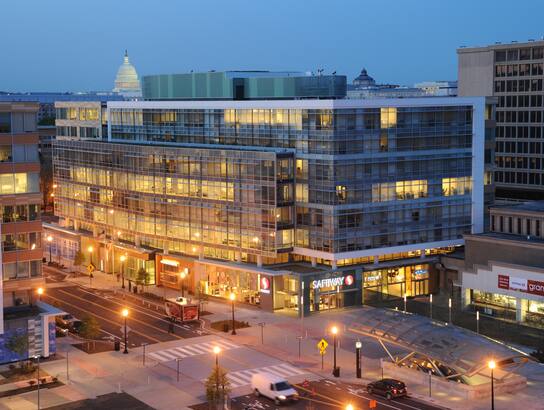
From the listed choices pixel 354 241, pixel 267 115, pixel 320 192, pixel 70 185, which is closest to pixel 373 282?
pixel 354 241

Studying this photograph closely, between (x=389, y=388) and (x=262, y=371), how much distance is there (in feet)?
39.2

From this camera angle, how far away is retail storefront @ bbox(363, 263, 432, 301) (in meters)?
99.4

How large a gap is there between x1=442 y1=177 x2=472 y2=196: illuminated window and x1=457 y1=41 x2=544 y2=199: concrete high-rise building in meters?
58.7

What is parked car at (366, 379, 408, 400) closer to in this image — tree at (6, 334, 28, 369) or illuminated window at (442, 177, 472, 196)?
tree at (6, 334, 28, 369)

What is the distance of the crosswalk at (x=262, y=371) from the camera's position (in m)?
70.9

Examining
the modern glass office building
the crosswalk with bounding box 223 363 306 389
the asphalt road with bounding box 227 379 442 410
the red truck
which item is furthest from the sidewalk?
the modern glass office building

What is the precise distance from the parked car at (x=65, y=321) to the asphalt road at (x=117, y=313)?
9.64 ft

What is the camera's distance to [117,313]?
96.8 metres

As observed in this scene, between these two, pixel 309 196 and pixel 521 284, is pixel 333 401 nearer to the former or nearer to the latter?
pixel 521 284

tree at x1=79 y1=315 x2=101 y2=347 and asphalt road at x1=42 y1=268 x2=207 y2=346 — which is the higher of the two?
tree at x1=79 y1=315 x2=101 y2=347

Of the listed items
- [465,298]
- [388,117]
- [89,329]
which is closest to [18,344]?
[89,329]

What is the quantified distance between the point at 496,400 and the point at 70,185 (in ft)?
261

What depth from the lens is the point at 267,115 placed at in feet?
338

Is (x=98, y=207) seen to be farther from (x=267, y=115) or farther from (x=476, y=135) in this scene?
(x=476, y=135)
